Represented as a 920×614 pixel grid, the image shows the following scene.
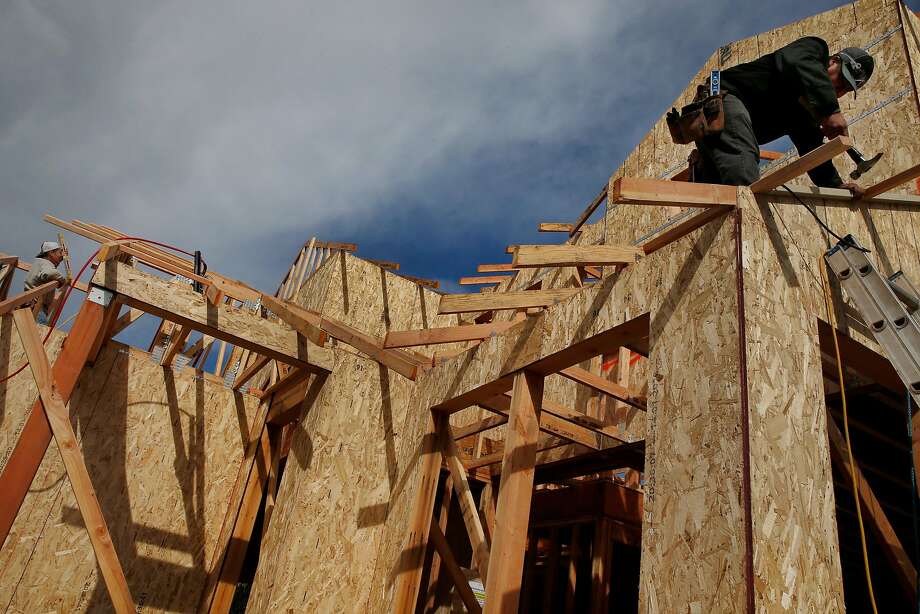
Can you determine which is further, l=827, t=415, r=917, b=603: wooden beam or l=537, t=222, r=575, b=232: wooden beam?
l=537, t=222, r=575, b=232: wooden beam

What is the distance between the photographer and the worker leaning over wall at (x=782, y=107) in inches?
176

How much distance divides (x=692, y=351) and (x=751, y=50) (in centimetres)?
722

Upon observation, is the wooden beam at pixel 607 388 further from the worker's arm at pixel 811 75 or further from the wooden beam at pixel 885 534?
the worker's arm at pixel 811 75

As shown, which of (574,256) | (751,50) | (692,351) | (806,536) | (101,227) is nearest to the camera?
(806,536)

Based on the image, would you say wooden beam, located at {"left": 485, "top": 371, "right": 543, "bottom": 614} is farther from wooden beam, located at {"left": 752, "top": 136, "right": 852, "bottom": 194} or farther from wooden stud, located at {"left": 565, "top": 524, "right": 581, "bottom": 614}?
wooden stud, located at {"left": 565, "top": 524, "right": 581, "bottom": 614}

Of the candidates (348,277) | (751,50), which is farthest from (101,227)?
(751,50)

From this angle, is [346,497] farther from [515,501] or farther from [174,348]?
[174,348]

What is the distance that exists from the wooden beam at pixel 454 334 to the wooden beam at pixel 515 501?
0.76 metres

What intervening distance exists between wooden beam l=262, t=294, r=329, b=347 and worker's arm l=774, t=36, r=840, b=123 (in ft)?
16.3

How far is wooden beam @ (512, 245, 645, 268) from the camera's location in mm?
4535

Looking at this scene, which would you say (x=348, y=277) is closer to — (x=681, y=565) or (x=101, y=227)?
(x=101, y=227)

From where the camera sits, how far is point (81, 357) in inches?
243

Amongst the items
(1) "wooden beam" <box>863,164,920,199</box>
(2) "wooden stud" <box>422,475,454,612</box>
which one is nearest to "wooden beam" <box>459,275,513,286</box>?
(2) "wooden stud" <box>422,475,454,612</box>

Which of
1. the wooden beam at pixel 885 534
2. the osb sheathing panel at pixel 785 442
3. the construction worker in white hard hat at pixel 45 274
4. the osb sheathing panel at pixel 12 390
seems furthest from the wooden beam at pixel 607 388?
the construction worker in white hard hat at pixel 45 274
